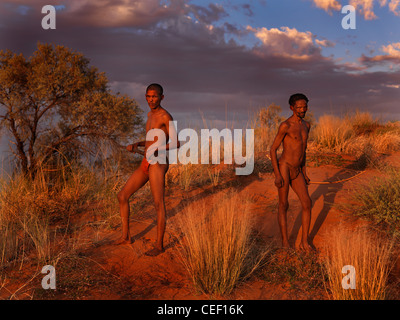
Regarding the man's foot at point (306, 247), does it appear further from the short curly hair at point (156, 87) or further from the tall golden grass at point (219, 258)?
the short curly hair at point (156, 87)

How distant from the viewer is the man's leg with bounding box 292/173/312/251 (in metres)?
5.24

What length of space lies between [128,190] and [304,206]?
7.99 ft

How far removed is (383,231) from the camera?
5.62 m

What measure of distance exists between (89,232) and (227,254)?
3.03m

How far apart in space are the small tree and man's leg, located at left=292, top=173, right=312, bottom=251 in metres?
6.89

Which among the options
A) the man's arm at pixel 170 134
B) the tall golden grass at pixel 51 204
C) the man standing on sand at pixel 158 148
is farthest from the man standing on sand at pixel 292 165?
the tall golden grass at pixel 51 204

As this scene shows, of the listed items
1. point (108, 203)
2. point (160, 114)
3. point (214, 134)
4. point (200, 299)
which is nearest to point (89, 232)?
point (108, 203)

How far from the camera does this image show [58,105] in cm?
1105

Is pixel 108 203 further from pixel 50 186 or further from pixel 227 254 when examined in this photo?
pixel 227 254

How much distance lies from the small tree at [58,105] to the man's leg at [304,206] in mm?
6887

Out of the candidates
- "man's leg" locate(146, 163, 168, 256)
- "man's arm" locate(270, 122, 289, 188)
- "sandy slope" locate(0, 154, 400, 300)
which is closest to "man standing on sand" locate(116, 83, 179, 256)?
"man's leg" locate(146, 163, 168, 256)

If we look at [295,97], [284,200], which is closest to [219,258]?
[284,200]

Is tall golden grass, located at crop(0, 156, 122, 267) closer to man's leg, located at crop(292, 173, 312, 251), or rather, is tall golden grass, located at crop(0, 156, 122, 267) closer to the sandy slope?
the sandy slope

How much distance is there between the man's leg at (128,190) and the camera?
17.8ft
